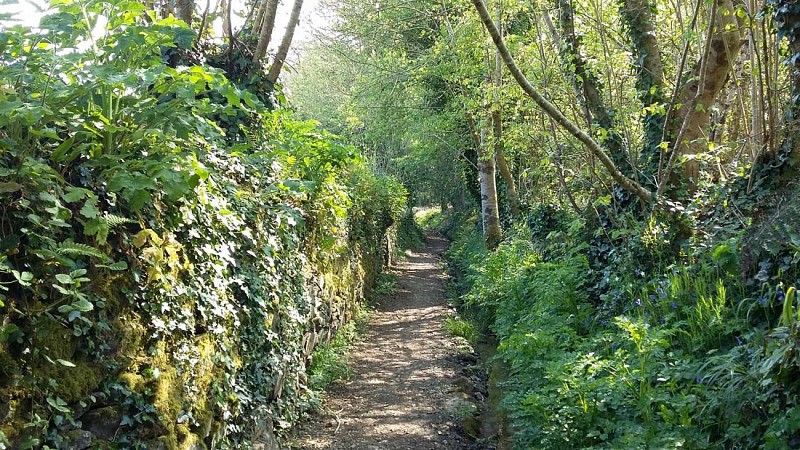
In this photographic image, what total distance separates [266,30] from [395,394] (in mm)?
5232

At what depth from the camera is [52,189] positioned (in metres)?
2.71

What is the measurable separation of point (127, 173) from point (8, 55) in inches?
39.1

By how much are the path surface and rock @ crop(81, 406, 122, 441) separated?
2.74m

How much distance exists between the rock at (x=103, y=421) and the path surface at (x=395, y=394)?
2.74 m

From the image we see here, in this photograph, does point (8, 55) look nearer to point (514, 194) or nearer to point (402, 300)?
point (402, 300)

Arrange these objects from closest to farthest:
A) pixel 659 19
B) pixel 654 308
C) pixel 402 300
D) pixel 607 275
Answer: pixel 654 308, pixel 607 275, pixel 659 19, pixel 402 300

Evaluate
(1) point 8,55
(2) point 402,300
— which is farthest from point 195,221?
(2) point 402,300

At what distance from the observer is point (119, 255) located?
3055 mm

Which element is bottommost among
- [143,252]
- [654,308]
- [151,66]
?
[654,308]

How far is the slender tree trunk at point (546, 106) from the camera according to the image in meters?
3.75

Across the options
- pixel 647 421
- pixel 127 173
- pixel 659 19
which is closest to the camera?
pixel 127 173

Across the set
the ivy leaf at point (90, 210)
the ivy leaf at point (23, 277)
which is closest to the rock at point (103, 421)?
the ivy leaf at point (23, 277)

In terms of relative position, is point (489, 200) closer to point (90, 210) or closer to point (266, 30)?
point (266, 30)

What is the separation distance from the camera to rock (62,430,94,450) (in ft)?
8.10
